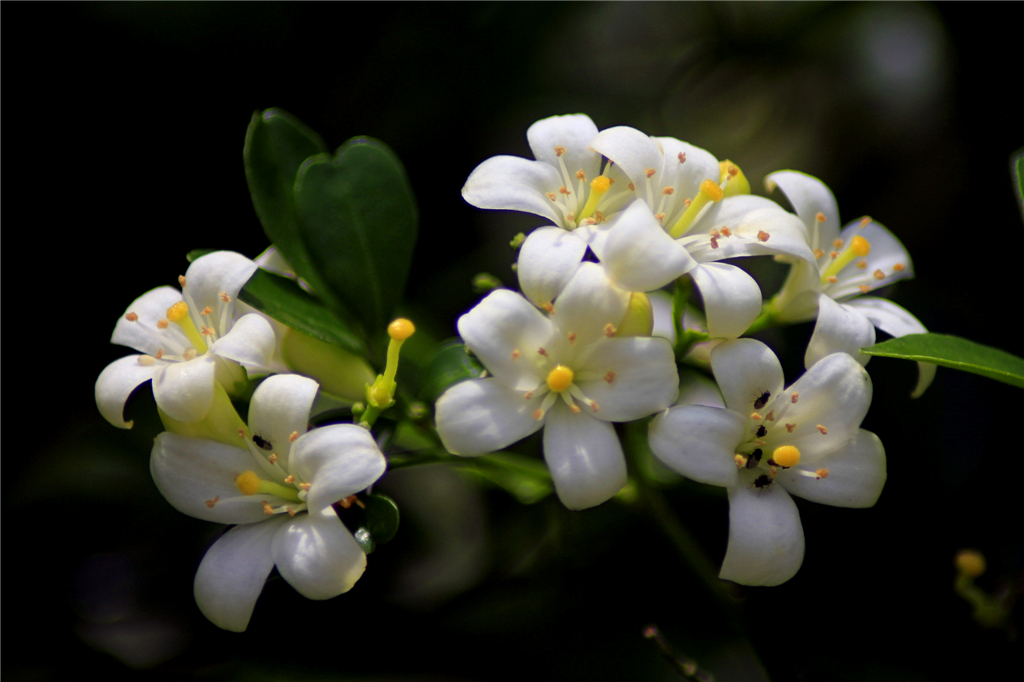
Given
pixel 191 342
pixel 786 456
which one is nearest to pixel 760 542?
pixel 786 456

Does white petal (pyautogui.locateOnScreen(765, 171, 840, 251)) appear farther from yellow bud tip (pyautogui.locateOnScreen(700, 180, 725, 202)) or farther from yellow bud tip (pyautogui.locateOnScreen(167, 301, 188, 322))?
yellow bud tip (pyautogui.locateOnScreen(167, 301, 188, 322))

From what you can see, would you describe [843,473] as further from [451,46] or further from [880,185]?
[451,46]

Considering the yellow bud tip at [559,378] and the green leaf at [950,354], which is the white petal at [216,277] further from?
the green leaf at [950,354]

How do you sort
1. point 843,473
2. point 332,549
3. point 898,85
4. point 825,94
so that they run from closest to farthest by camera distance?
point 332,549, point 843,473, point 898,85, point 825,94

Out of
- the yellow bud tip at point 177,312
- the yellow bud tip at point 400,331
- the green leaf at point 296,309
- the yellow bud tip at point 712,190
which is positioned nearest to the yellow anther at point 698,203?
the yellow bud tip at point 712,190

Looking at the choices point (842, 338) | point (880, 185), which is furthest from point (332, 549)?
point (880, 185)

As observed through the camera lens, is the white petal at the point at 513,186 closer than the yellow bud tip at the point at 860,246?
Yes
